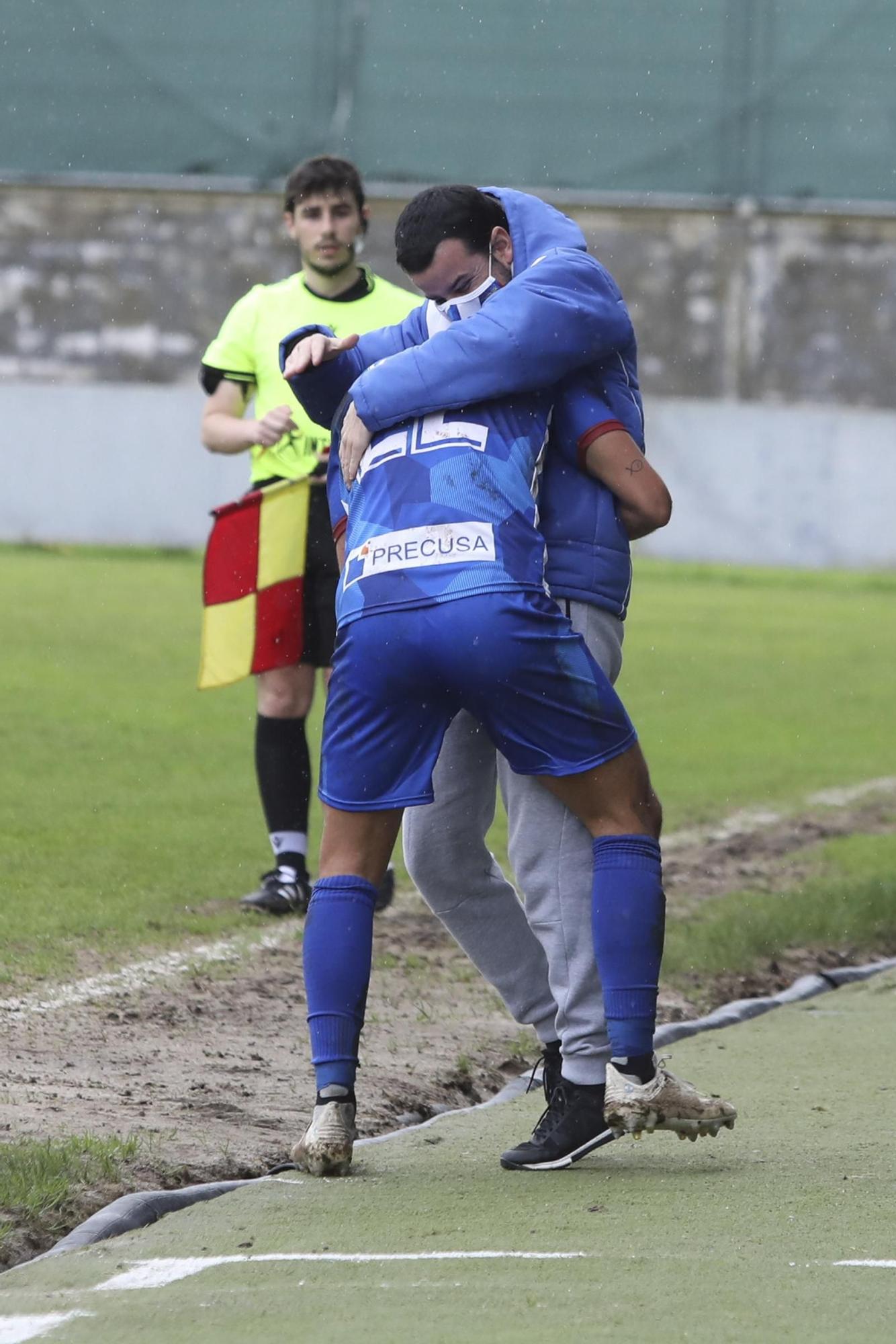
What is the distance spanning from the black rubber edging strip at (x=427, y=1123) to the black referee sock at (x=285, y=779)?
1.61 meters

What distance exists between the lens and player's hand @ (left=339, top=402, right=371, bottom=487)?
12.6ft

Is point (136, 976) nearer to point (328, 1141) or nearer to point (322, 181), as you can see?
point (328, 1141)

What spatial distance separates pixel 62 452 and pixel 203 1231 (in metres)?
25.9

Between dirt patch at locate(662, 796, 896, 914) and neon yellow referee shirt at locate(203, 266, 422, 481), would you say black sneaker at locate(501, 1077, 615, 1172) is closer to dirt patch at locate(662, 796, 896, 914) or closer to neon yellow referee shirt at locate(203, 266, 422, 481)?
neon yellow referee shirt at locate(203, 266, 422, 481)

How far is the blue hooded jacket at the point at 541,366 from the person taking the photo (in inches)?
148

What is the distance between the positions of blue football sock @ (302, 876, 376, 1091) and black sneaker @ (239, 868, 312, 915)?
2809 millimetres

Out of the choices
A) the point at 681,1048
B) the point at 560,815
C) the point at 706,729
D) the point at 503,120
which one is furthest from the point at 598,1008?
the point at 503,120

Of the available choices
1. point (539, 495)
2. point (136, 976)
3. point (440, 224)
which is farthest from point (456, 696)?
point (136, 976)

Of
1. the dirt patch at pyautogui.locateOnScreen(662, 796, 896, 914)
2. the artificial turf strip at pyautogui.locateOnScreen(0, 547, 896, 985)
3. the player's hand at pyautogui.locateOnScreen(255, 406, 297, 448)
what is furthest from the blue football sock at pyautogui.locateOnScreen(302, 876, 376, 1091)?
the dirt patch at pyautogui.locateOnScreen(662, 796, 896, 914)

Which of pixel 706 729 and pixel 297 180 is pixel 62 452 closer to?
pixel 706 729

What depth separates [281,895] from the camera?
669 cm

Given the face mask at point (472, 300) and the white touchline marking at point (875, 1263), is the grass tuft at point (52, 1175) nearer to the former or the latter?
the white touchline marking at point (875, 1263)

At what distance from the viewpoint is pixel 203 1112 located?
430 cm

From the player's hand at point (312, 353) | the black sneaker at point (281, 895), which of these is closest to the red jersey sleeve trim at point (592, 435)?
the player's hand at point (312, 353)
